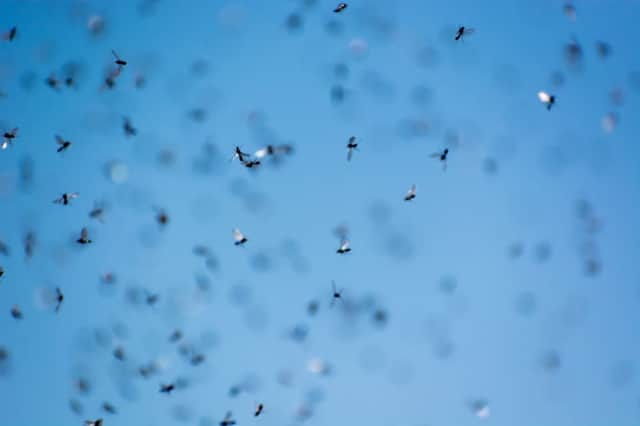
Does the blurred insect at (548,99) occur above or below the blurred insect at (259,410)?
above

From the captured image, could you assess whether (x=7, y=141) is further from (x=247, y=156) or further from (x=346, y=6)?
(x=346, y=6)

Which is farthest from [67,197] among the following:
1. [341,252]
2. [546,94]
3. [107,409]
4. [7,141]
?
[546,94]

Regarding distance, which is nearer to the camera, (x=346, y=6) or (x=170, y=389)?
(x=346, y=6)

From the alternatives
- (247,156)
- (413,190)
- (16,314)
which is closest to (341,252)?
(413,190)

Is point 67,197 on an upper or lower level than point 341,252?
upper

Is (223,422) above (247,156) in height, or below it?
below

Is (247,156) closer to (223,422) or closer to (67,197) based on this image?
(67,197)

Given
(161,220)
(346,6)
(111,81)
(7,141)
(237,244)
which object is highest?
(346,6)

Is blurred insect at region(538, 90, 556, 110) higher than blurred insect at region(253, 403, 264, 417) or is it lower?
higher

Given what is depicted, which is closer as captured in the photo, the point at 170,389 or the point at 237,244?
the point at 237,244
